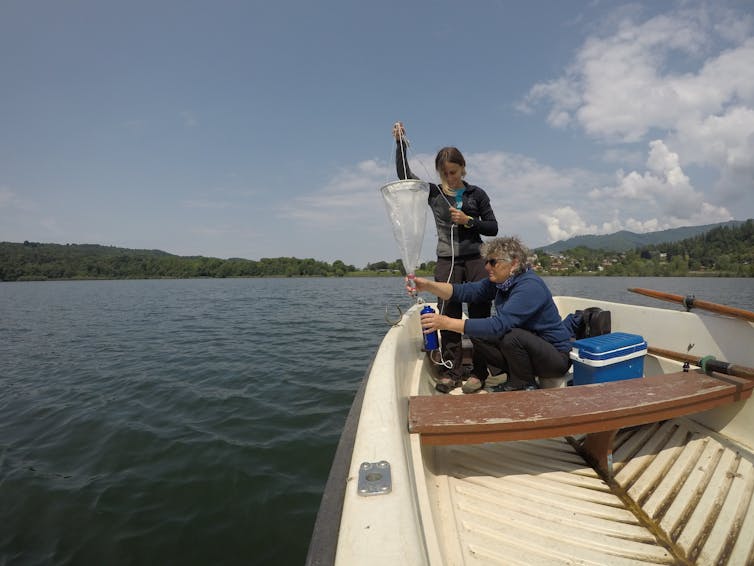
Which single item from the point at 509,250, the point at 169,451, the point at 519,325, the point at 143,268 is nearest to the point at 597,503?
the point at 519,325

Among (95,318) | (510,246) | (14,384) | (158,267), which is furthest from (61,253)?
(510,246)

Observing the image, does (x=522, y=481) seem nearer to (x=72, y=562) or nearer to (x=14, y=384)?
(x=72, y=562)

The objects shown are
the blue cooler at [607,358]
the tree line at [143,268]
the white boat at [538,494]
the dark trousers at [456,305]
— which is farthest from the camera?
the tree line at [143,268]

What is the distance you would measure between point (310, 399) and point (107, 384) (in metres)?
3.86

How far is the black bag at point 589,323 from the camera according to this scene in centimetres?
358

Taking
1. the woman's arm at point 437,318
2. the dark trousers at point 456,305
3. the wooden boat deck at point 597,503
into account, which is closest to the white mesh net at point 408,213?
the woman's arm at point 437,318

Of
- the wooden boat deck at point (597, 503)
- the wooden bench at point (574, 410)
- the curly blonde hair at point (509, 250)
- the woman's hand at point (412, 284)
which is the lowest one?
the wooden boat deck at point (597, 503)

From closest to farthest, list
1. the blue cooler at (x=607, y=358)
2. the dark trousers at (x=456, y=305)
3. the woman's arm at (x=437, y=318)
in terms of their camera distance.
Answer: the woman's arm at (x=437, y=318) → the blue cooler at (x=607, y=358) → the dark trousers at (x=456, y=305)

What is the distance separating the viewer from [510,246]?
2865 mm

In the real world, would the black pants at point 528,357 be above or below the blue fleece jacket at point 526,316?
below

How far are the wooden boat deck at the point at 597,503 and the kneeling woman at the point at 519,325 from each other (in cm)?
58

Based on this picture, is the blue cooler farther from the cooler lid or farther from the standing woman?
the standing woman

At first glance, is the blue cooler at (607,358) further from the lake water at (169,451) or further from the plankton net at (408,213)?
the lake water at (169,451)

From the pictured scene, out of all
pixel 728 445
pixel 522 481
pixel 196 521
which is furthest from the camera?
pixel 196 521
